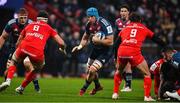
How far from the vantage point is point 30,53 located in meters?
17.0

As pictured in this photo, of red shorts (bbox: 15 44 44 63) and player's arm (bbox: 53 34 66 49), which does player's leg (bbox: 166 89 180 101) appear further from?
red shorts (bbox: 15 44 44 63)

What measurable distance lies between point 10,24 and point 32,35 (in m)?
2.18

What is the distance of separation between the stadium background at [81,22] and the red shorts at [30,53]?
40.2 ft

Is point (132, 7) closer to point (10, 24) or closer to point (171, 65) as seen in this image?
point (10, 24)

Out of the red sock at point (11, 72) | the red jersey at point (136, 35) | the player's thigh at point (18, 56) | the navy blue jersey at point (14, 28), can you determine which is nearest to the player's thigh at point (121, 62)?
the red jersey at point (136, 35)

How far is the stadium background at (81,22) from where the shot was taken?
30.7 metres

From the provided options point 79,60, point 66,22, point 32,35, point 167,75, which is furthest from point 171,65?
point 66,22

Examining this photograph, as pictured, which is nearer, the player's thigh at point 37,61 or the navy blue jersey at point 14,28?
the player's thigh at point 37,61

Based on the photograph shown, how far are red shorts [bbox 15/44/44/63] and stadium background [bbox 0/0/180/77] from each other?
1226cm

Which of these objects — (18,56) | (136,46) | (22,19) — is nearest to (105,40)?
(136,46)

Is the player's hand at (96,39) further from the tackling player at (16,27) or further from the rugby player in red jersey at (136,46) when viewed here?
the tackling player at (16,27)

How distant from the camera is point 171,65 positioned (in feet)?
53.7

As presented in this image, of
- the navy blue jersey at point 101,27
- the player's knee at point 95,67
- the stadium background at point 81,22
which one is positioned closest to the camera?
the player's knee at point 95,67

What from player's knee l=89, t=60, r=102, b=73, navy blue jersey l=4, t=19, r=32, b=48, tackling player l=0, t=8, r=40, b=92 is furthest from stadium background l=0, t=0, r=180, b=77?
player's knee l=89, t=60, r=102, b=73
